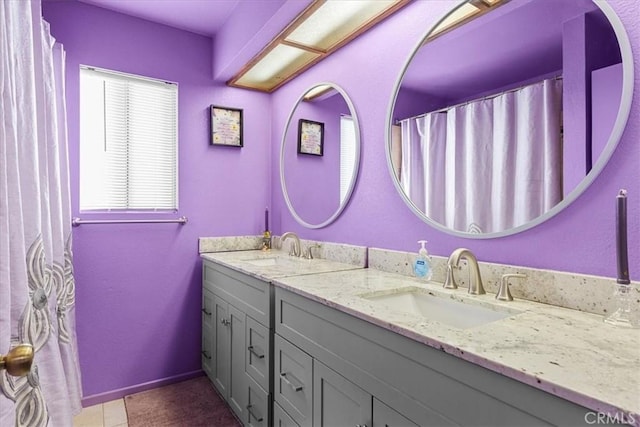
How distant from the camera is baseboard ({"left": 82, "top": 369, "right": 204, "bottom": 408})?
2.14 metres

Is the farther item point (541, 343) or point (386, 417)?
point (386, 417)

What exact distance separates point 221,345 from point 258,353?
599mm

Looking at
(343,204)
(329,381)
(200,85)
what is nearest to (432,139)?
(343,204)

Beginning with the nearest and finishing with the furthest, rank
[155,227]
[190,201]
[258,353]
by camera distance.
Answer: [258,353] < [155,227] < [190,201]

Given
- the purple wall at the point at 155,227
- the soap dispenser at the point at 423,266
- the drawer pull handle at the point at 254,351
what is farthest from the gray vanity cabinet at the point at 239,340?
the soap dispenser at the point at 423,266

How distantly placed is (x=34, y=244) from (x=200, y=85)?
167 cm

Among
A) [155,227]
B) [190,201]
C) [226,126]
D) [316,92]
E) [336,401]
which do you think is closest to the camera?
[336,401]

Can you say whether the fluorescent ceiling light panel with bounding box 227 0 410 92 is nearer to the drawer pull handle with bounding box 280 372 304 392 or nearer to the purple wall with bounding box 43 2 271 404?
the purple wall with bounding box 43 2 271 404

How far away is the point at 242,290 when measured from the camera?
70.6 inches

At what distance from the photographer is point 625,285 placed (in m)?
0.88

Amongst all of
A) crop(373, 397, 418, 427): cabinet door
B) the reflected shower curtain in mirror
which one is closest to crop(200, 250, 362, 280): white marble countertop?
the reflected shower curtain in mirror

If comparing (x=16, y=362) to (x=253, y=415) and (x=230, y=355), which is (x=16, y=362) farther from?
(x=230, y=355)

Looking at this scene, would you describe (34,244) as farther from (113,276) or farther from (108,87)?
(108,87)

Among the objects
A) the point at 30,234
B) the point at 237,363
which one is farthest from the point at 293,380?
the point at 30,234
